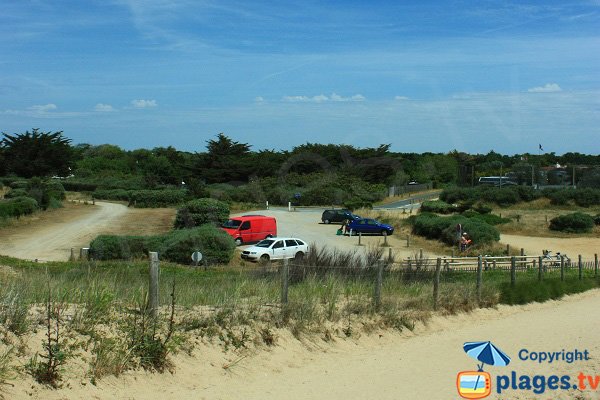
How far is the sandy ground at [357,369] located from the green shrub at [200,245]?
56.5 feet

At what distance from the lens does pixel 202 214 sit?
44156mm

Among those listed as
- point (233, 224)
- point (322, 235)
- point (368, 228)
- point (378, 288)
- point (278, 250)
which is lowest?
point (322, 235)

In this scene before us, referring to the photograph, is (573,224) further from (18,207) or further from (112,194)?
(112,194)

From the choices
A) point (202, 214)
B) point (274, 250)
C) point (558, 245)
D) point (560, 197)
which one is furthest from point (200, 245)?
point (560, 197)

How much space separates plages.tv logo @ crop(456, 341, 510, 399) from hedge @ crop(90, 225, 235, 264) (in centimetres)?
1931

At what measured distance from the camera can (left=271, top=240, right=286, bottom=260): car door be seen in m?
33.5

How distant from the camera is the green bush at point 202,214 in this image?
43.7m

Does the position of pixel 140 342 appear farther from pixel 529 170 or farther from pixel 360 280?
pixel 529 170

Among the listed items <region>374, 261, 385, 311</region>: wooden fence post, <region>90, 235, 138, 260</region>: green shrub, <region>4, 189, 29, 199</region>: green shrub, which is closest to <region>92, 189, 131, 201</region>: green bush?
<region>4, 189, 29, 199</region>: green shrub

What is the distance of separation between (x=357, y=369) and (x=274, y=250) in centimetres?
2281

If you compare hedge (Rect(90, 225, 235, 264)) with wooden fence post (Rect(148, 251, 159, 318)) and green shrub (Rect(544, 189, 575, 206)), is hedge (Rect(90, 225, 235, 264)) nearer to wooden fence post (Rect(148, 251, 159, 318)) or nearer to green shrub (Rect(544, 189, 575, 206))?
wooden fence post (Rect(148, 251, 159, 318))

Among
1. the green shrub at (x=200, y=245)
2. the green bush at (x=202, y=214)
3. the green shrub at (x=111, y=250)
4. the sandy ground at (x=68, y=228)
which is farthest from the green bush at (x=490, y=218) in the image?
the green shrub at (x=111, y=250)

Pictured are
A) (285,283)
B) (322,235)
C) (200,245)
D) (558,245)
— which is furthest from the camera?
(558,245)

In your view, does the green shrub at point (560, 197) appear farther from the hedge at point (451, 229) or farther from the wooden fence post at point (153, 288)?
the wooden fence post at point (153, 288)
